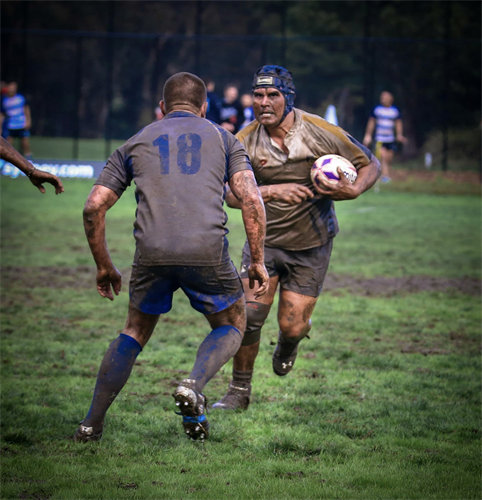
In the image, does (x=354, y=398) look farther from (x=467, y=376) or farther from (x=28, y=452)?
(x=28, y=452)

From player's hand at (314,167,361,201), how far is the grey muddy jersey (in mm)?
1203

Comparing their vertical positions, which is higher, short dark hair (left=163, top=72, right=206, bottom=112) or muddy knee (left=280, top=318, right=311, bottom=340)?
short dark hair (left=163, top=72, right=206, bottom=112)

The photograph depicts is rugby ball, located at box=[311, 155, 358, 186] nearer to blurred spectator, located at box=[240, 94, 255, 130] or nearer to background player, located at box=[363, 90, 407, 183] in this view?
blurred spectator, located at box=[240, 94, 255, 130]

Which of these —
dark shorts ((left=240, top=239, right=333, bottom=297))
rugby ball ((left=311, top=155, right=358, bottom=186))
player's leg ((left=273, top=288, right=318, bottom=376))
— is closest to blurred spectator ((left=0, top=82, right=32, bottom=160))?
dark shorts ((left=240, top=239, right=333, bottom=297))

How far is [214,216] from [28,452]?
68.2 inches

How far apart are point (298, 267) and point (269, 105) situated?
4.03ft

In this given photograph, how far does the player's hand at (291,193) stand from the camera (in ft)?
17.8

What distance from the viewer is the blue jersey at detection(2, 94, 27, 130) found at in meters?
24.3

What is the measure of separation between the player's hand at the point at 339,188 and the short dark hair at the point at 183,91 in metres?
1.26

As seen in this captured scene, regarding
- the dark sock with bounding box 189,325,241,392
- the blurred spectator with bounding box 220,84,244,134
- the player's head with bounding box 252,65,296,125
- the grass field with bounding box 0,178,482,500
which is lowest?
the grass field with bounding box 0,178,482,500

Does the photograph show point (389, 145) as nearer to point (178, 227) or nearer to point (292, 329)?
point (292, 329)

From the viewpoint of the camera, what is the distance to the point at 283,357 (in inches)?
230

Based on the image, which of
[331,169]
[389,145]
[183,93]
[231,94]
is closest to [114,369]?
[183,93]

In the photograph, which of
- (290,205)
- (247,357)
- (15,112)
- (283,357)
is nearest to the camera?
(247,357)
